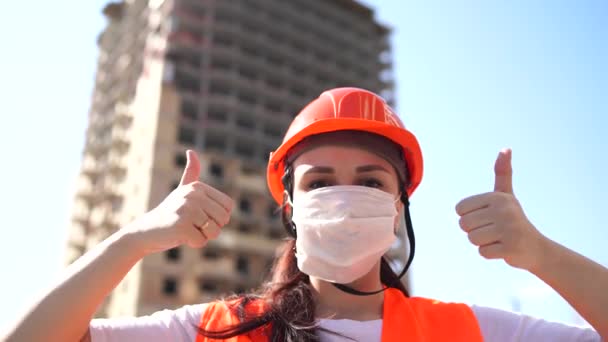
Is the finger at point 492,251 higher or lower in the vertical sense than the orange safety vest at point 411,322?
higher

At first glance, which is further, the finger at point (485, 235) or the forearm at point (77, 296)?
the finger at point (485, 235)

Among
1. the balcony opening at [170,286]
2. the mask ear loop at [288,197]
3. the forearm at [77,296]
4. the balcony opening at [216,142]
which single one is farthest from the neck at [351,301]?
the balcony opening at [216,142]

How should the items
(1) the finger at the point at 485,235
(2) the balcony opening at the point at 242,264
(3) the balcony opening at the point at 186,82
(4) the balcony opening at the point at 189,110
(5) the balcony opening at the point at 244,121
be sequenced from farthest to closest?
(5) the balcony opening at the point at 244,121 < (3) the balcony opening at the point at 186,82 < (4) the balcony opening at the point at 189,110 < (2) the balcony opening at the point at 242,264 < (1) the finger at the point at 485,235

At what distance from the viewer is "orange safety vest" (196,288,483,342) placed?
6.50 feet

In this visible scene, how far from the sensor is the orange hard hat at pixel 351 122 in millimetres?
2299

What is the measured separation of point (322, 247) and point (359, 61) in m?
43.6

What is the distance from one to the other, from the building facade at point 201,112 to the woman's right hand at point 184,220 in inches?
1007

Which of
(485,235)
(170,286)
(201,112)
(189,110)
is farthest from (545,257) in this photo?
(189,110)

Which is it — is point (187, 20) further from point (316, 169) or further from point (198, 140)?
point (316, 169)

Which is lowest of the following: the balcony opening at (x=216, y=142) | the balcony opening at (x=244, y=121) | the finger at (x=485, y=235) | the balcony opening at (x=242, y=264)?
the balcony opening at (x=242, y=264)

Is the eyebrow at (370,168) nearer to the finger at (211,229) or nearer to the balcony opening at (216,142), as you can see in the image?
the finger at (211,229)

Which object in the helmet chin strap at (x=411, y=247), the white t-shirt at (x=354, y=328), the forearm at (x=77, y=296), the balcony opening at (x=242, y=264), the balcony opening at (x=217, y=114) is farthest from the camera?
the balcony opening at (x=217, y=114)

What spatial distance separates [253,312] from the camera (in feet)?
6.81

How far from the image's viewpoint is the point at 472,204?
1.70m
